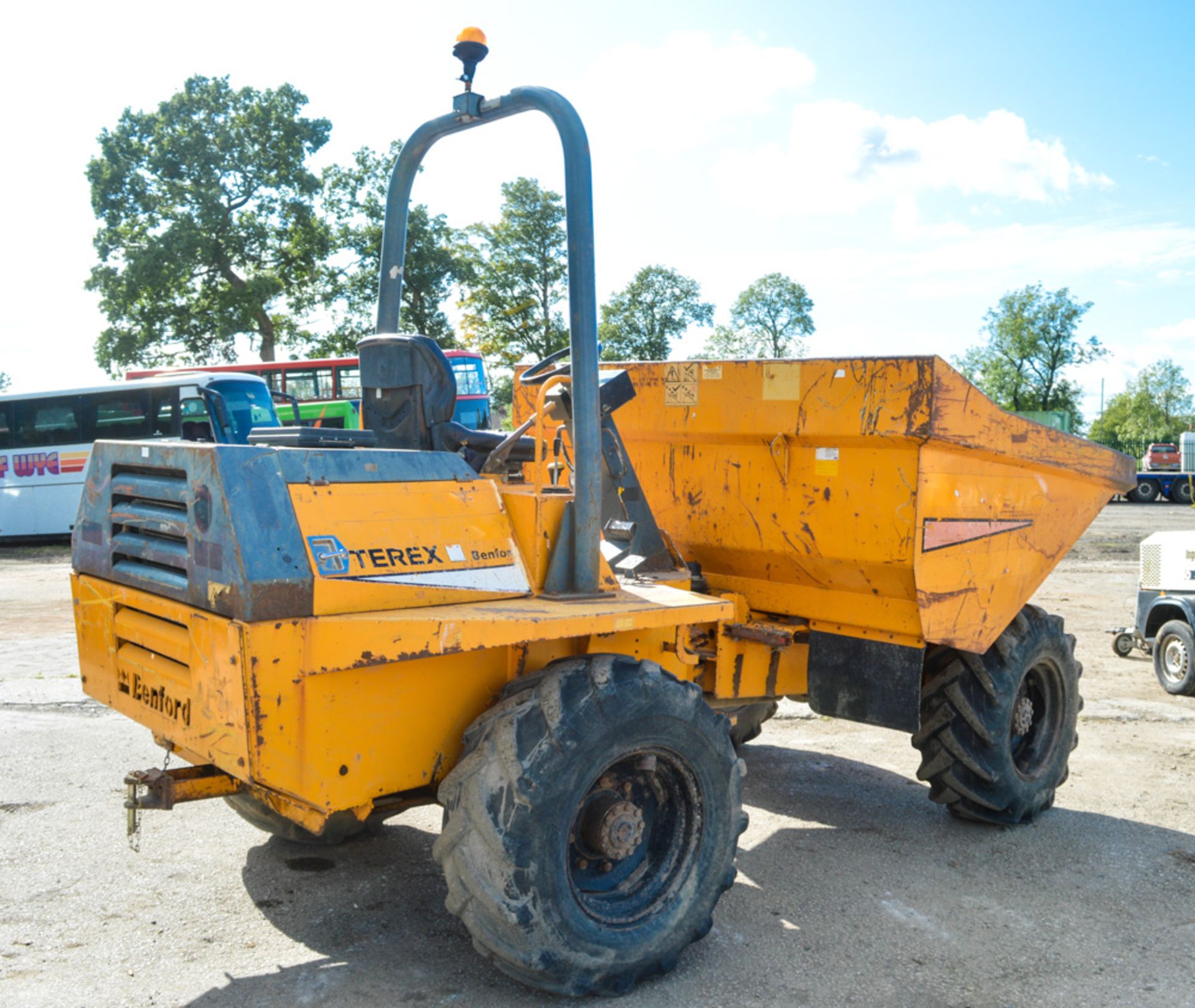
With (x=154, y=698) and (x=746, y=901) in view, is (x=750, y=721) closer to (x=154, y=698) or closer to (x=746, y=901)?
(x=746, y=901)

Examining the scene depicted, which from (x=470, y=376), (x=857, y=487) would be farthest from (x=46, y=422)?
(x=857, y=487)

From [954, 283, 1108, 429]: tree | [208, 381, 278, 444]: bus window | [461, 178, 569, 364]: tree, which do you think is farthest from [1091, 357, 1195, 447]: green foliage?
[208, 381, 278, 444]: bus window

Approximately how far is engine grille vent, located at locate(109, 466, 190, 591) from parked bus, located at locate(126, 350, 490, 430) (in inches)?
843

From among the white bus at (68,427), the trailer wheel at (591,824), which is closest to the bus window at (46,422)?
the white bus at (68,427)

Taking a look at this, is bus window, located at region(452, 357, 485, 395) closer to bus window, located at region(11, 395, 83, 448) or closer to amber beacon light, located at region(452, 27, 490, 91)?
bus window, located at region(11, 395, 83, 448)

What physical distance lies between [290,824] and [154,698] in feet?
3.95

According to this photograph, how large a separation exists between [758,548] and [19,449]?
18.8 m

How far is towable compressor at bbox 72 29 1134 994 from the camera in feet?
9.89

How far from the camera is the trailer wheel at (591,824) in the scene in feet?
10.2

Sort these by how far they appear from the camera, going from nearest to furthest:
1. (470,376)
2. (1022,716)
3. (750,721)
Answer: (1022,716) < (750,721) < (470,376)

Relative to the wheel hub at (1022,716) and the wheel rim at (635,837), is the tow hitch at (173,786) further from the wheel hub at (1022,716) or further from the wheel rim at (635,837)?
the wheel hub at (1022,716)

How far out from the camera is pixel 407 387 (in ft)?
12.0

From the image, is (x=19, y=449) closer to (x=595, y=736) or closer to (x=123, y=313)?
(x=123, y=313)

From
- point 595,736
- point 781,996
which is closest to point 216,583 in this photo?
point 595,736
